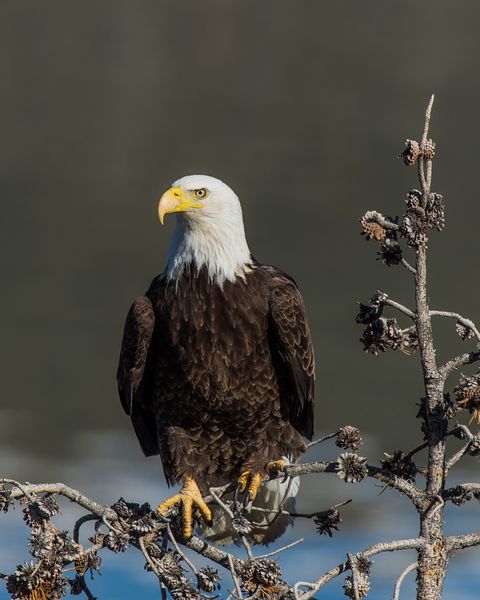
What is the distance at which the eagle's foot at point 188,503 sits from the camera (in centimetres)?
499

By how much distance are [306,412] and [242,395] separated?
0.39 meters

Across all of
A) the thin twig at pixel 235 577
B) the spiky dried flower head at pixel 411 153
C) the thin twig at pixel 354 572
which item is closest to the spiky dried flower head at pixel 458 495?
the thin twig at pixel 354 572

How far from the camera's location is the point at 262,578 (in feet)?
11.5

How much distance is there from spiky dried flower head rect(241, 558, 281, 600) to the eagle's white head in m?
2.13

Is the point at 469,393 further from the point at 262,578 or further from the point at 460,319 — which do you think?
the point at 262,578

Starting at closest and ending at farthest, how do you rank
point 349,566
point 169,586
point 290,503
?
point 349,566 → point 169,586 → point 290,503

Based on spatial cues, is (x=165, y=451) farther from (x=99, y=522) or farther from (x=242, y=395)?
(x=99, y=522)

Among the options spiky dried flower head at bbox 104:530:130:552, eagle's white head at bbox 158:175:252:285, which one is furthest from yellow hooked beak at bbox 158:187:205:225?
spiky dried flower head at bbox 104:530:130:552

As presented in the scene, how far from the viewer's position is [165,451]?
5469mm

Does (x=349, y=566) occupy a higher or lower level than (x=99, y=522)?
lower

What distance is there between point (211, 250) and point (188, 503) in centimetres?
133

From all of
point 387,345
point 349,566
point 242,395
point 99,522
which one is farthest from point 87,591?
point 242,395

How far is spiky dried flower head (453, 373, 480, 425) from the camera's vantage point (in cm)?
355

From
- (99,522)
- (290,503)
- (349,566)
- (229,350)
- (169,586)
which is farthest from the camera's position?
(290,503)
